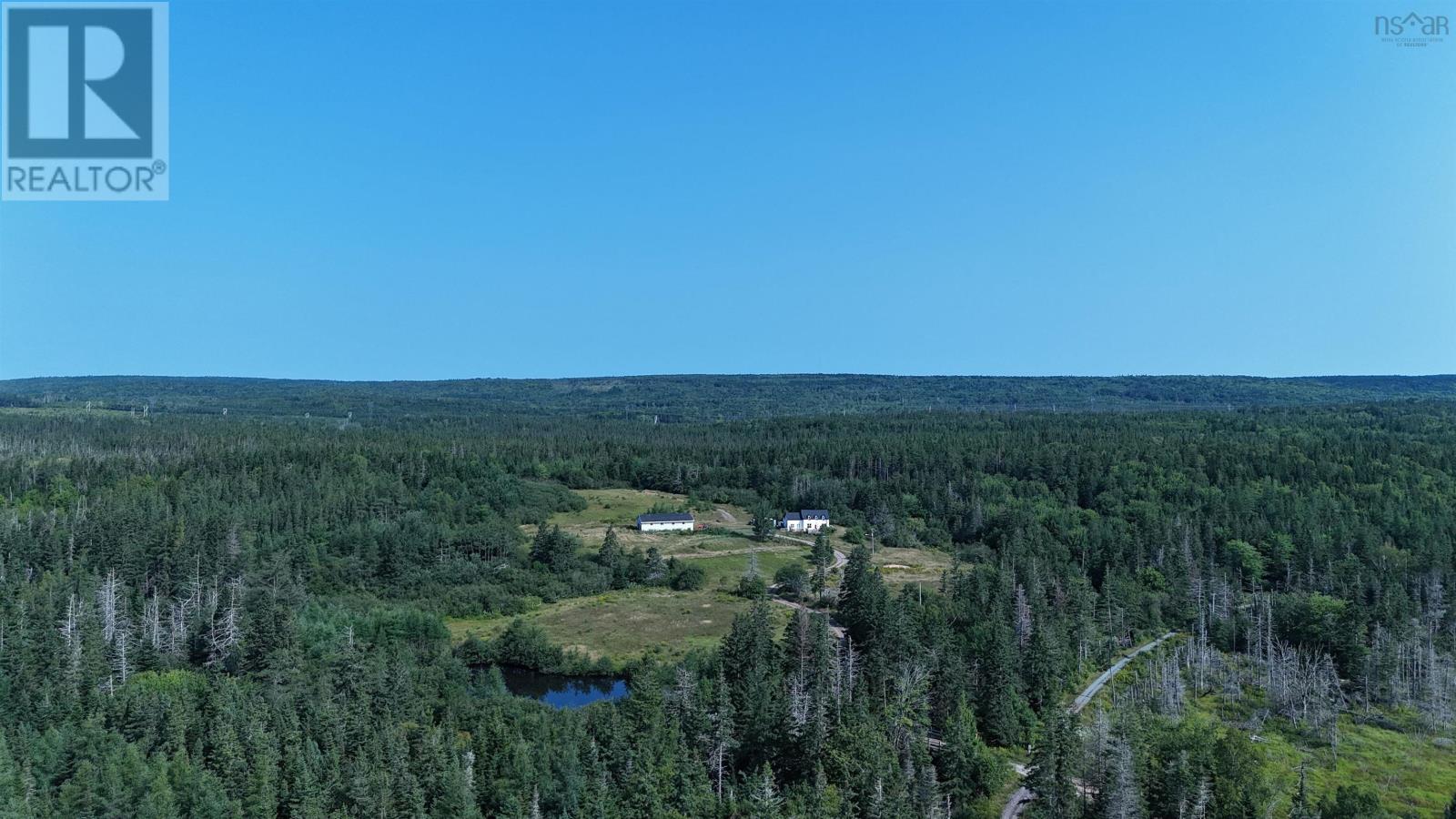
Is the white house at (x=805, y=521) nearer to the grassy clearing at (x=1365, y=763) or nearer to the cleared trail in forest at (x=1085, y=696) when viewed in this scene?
the cleared trail in forest at (x=1085, y=696)

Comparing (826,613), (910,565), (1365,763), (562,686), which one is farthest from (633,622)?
(1365,763)

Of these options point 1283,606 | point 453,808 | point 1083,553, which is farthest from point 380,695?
point 1083,553

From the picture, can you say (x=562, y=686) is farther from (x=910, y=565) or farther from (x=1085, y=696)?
(x=910, y=565)

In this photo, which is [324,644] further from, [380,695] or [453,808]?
[453,808]

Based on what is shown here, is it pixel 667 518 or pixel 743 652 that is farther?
pixel 667 518

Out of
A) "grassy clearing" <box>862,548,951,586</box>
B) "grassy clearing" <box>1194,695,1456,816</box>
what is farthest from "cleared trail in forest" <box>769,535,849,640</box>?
"grassy clearing" <box>1194,695,1456,816</box>

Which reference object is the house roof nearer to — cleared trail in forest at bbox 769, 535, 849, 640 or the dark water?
cleared trail in forest at bbox 769, 535, 849, 640

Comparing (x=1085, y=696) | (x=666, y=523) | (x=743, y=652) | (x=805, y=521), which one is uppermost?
(x=743, y=652)

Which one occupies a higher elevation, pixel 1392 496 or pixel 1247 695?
pixel 1392 496
